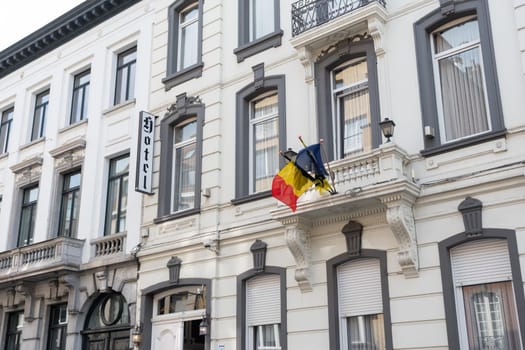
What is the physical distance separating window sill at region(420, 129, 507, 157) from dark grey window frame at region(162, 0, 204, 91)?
277 inches

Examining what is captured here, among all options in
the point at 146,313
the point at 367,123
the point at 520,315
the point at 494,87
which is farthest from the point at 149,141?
the point at 520,315

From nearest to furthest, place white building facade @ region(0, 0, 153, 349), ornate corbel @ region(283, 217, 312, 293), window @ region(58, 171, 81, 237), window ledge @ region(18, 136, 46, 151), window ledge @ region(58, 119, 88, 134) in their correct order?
ornate corbel @ region(283, 217, 312, 293), white building facade @ region(0, 0, 153, 349), window @ region(58, 171, 81, 237), window ledge @ region(58, 119, 88, 134), window ledge @ region(18, 136, 46, 151)

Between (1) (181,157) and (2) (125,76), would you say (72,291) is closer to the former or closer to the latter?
(1) (181,157)

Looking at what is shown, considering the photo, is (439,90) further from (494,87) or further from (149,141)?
(149,141)

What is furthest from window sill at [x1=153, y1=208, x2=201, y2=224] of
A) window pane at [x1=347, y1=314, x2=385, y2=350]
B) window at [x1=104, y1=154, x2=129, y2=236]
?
window pane at [x1=347, y1=314, x2=385, y2=350]

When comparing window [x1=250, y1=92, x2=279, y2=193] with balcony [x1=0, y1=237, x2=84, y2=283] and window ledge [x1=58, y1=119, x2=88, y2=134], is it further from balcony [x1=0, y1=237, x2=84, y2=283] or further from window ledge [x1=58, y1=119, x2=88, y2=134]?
window ledge [x1=58, y1=119, x2=88, y2=134]

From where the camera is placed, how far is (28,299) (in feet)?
59.2

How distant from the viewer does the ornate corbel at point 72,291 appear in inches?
656

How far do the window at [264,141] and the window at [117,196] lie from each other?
175 inches

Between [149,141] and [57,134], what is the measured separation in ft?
16.1

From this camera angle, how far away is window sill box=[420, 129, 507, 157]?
10.7 meters

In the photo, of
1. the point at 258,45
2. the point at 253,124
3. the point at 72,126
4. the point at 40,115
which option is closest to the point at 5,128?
the point at 40,115

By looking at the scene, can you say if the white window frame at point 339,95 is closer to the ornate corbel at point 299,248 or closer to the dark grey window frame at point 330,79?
the dark grey window frame at point 330,79

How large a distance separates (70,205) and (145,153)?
13.3 ft
